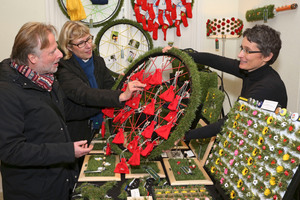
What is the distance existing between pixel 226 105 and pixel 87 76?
235 cm

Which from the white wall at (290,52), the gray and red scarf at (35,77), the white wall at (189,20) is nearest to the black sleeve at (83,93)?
the gray and red scarf at (35,77)

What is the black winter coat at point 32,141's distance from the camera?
118cm

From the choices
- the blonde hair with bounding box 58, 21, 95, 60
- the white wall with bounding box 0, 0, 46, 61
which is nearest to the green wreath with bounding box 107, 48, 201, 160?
the blonde hair with bounding box 58, 21, 95, 60

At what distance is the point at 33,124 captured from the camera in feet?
4.22

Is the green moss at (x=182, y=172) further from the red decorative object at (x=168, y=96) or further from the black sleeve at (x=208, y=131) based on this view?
the red decorative object at (x=168, y=96)

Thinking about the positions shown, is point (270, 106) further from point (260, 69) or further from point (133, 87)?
point (133, 87)

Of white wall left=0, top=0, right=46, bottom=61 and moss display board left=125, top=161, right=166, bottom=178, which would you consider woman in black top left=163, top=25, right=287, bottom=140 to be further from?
white wall left=0, top=0, right=46, bottom=61

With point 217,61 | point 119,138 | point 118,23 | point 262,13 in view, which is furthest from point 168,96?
point 118,23

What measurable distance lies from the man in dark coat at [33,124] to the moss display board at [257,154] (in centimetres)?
74

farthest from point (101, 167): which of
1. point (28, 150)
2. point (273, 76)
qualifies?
point (273, 76)

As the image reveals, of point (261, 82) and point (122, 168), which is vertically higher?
point (261, 82)

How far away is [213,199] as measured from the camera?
4.32ft

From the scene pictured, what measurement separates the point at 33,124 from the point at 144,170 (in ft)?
2.38

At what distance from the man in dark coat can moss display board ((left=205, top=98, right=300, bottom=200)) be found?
2.42ft
